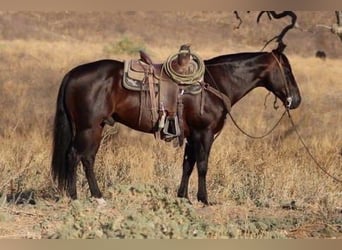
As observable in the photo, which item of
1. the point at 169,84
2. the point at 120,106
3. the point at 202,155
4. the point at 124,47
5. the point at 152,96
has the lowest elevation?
the point at 202,155

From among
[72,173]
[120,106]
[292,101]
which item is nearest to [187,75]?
[120,106]

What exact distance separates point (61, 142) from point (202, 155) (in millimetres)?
1639

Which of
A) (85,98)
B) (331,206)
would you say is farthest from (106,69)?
(331,206)

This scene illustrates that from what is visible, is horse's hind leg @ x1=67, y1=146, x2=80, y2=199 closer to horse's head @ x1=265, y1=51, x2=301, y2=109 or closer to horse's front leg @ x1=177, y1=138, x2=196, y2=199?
horse's front leg @ x1=177, y1=138, x2=196, y2=199

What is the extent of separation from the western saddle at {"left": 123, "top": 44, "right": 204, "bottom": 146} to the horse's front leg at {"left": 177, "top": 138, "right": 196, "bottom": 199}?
412mm

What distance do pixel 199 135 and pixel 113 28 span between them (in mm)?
22350

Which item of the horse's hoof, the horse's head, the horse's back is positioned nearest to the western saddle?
the horse's back

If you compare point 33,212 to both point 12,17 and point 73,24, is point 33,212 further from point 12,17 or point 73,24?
point 73,24

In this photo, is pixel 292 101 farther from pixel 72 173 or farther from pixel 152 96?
pixel 72 173

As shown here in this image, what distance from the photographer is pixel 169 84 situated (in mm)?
6391

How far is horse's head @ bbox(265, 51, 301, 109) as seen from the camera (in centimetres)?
672

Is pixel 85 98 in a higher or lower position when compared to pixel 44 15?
lower

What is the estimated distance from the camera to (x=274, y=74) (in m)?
6.75

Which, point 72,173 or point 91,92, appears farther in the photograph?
point 72,173
